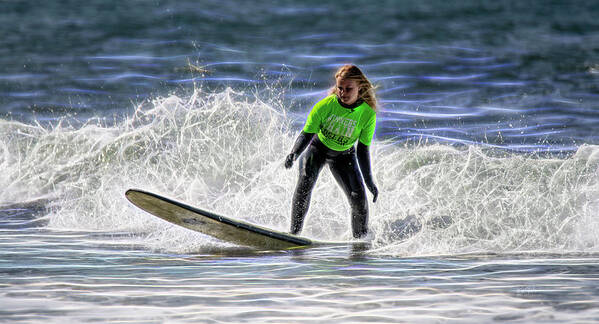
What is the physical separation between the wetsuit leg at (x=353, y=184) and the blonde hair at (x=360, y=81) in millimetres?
657

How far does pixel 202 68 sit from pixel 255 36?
9.90m

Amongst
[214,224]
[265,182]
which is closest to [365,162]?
[214,224]

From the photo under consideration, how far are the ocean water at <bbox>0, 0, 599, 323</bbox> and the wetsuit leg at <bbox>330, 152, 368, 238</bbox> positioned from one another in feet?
1.48

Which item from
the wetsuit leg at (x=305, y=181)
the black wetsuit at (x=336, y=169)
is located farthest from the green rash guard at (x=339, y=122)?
the wetsuit leg at (x=305, y=181)

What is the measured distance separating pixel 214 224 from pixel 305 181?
109cm

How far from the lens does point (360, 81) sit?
7.84 m

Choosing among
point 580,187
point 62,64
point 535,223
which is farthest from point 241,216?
point 62,64

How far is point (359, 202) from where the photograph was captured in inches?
336

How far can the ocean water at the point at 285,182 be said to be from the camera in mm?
6117

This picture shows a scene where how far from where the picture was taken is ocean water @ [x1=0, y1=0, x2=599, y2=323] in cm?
612

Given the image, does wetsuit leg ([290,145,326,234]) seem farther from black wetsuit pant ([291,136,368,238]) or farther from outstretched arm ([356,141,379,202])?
outstretched arm ([356,141,379,202])

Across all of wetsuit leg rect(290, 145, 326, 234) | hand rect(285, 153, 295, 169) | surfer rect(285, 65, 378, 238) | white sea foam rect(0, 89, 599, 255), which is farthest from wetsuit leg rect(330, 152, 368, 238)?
hand rect(285, 153, 295, 169)

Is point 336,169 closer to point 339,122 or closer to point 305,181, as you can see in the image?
point 305,181

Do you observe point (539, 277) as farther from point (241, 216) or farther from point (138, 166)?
point (138, 166)
